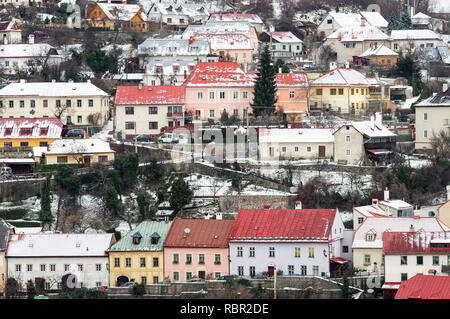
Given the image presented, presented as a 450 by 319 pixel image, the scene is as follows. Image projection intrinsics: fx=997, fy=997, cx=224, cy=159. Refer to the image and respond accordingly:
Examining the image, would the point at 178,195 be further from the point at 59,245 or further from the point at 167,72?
the point at 167,72

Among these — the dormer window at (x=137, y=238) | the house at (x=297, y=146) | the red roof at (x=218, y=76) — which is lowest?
the dormer window at (x=137, y=238)

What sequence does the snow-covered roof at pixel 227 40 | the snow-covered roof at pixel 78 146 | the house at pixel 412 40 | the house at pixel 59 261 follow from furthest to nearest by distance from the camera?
the house at pixel 412 40 → the snow-covered roof at pixel 227 40 → the snow-covered roof at pixel 78 146 → the house at pixel 59 261

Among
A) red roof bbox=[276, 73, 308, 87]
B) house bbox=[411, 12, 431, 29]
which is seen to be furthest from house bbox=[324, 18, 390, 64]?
red roof bbox=[276, 73, 308, 87]

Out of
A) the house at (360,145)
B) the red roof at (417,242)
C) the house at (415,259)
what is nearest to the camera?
the house at (415,259)

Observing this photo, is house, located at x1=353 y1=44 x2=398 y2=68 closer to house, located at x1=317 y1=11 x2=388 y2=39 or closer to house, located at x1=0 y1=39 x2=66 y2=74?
house, located at x1=317 y1=11 x2=388 y2=39

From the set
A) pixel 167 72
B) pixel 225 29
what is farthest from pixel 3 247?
pixel 225 29

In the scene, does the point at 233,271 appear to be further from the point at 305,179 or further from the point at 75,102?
the point at 75,102

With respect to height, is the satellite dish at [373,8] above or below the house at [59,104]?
above

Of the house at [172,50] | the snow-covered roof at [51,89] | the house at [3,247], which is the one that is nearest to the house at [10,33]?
the house at [172,50]

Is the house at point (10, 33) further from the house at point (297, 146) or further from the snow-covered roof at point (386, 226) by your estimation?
the snow-covered roof at point (386, 226)
